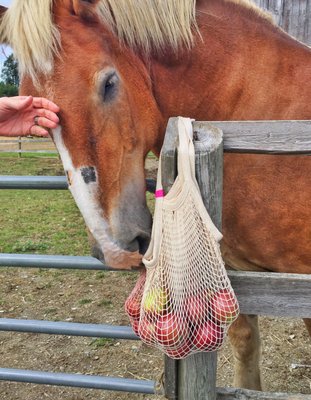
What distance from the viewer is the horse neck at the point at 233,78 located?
1723mm

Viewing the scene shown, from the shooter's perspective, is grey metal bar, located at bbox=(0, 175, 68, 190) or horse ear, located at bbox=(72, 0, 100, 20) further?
grey metal bar, located at bbox=(0, 175, 68, 190)

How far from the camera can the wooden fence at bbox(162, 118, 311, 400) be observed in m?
1.19

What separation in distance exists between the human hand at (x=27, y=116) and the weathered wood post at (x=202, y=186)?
1.37ft

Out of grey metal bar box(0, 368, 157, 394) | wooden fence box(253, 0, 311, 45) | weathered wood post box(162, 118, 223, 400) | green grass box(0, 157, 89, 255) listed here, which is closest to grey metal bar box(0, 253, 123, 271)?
grey metal bar box(0, 368, 157, 394)

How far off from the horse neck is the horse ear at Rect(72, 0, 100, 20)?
13.7 inches

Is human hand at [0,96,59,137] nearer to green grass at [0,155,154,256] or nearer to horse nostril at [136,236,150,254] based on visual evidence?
horse nostril at [136,236,150,254]

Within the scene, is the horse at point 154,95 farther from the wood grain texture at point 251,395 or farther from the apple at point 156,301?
the wood grain texture at point 251,395

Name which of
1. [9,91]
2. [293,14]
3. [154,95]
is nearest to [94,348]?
[154,95]

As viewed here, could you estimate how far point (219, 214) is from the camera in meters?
1.24

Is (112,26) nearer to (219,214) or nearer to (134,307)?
(219,214)

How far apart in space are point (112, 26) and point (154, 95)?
0.98 feet

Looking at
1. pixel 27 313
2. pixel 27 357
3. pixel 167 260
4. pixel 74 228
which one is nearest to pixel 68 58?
pixel 167 260

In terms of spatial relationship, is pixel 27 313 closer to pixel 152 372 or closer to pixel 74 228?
pixel 152 372

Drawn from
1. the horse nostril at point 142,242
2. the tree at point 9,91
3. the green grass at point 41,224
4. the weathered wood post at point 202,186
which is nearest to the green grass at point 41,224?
the green grass at point 41,224
